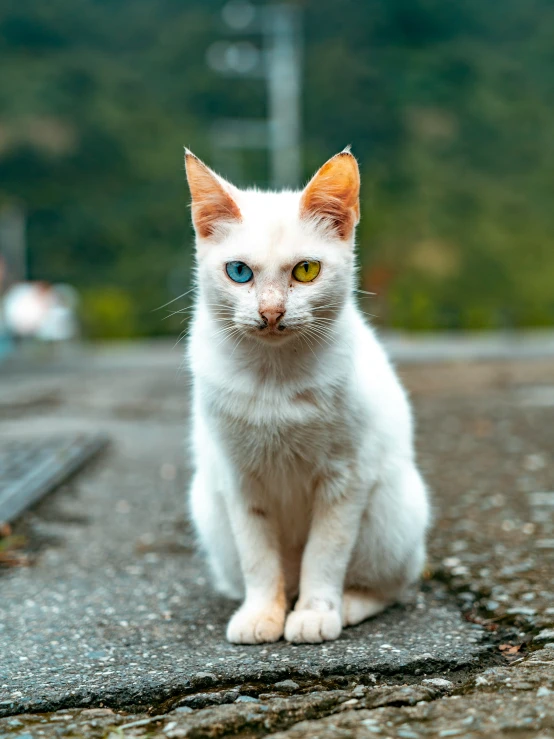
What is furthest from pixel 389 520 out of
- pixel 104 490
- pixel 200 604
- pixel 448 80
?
pixel 448 80

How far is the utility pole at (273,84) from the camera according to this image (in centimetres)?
2967

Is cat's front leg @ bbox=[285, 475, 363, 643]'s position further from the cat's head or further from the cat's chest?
the cat's head

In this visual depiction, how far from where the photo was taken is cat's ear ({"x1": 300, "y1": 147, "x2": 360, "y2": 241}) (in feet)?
9.89

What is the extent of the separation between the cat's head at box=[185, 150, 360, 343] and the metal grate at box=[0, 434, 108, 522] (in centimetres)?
191

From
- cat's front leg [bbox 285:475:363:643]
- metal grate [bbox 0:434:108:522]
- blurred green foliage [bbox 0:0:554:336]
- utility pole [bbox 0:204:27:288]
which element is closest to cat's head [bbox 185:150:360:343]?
cat's front leg [bbox 285:475:363:643]

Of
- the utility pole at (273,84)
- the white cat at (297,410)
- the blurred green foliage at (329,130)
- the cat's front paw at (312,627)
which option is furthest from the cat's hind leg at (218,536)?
the blurred green foliage at (329,130)

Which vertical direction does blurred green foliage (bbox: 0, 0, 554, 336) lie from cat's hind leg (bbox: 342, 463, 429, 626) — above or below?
above

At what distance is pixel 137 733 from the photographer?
2295 mm

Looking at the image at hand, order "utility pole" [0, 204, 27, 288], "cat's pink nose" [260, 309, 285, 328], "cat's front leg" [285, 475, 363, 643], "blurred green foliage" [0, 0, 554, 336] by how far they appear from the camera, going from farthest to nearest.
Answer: "blurred green foliage" [0, 0, 554, 336] → "utility pole" [0, 204, 27, 288] → "cat's front leg" [285, 475, 363, 643] → "cat's pink nose" [260, 309, 285, 328]

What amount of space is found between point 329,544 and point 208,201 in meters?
1.11

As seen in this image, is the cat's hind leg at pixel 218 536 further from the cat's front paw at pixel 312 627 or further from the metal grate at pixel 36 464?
the metal grate at pixel 36 464

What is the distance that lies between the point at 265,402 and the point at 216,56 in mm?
35037

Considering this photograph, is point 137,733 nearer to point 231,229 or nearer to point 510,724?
point 510,724

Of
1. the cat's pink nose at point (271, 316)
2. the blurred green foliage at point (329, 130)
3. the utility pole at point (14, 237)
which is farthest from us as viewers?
the blurred green foliage at point (329, 130)
